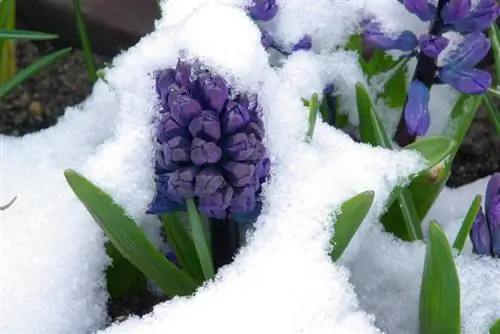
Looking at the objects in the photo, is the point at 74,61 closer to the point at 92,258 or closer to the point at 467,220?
the point at 92,258

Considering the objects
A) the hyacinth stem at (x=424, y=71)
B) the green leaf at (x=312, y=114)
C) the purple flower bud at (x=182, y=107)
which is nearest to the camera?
the purple flower bud at (x=182, y=107)

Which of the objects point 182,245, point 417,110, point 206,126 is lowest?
point 182,245

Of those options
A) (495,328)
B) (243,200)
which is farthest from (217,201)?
(495,328)

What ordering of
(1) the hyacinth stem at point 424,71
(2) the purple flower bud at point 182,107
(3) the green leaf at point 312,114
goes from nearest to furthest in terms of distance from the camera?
(2) the purple flower bud at point 182,107, (3) the green leaf at point 312,114, (1) the hyacinth stem at point 424,71

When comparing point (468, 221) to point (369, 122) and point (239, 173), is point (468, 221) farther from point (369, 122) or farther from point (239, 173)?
point (239, 173)

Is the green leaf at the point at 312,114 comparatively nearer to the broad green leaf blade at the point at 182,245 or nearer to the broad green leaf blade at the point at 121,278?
the broad green leaf blade at the point at 182,245

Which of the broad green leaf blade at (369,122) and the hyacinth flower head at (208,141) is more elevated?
the hyacinth flower head at (208,141)

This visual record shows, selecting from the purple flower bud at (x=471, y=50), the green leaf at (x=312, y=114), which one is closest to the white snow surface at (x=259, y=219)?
the green leaf at (x=312, y=114)
